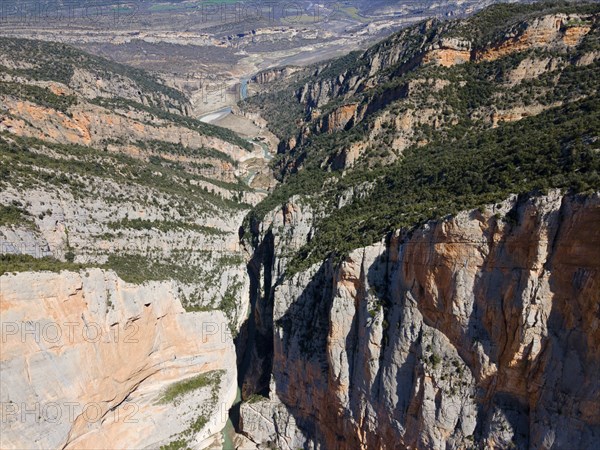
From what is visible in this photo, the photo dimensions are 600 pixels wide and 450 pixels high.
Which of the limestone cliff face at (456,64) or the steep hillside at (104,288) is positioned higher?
the limestone cliff face at (456,64)

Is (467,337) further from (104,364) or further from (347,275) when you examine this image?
(104,364)

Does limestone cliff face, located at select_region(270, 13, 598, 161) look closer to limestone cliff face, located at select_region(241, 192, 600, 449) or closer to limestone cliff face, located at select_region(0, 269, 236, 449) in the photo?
limestone cliff face, located at select_region(241, 192, 600, 449)

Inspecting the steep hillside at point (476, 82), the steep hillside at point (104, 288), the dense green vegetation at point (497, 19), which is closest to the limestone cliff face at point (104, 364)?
the steep hillside at point (104, 288)

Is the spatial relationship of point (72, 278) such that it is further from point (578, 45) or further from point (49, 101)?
point (578, 45)

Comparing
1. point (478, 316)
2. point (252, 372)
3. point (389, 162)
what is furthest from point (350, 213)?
point (478, 316)

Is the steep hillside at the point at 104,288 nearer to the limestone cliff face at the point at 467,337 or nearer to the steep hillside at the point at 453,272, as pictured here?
the steep hillside at the point at 453,272

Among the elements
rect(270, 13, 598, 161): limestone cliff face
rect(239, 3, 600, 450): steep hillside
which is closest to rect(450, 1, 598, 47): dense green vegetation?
rect(270, 13, 598, 161): limestone cliff face

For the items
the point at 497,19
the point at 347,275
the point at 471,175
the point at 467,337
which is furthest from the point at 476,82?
the point at 467,337
